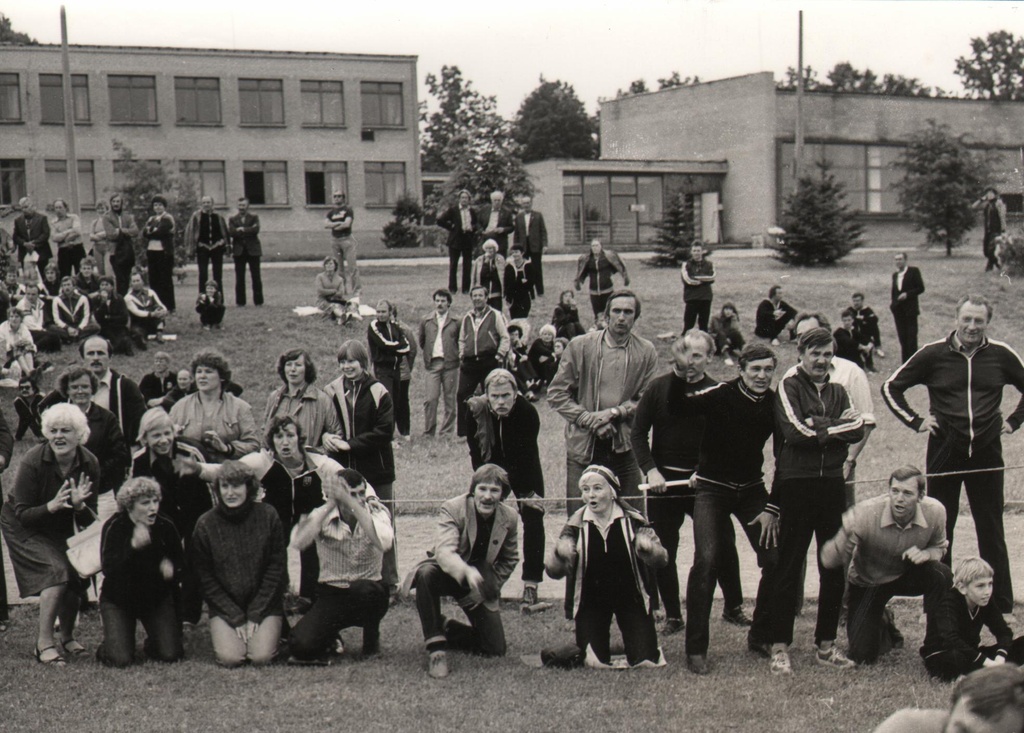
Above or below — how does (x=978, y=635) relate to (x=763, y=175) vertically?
below

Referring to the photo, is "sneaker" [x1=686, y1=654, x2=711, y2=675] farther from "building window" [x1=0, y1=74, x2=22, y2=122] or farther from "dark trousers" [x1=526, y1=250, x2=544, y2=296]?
"building window" [x1=0, y1=74, x2=22, y2=122]

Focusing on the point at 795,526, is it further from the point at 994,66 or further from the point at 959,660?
the point at 994,66

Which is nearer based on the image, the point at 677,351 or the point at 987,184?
the point at 677,351

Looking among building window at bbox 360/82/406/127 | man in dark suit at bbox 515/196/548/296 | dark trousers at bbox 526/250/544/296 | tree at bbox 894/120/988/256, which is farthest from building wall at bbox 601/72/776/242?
man in dark suit at bbox 515/196/548/296

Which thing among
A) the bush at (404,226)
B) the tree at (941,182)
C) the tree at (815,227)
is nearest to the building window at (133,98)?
the bush at (404,226)

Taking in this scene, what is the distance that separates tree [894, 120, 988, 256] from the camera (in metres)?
34.2

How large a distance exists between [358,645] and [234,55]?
4178cm

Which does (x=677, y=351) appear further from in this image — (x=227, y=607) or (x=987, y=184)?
(x=987, y=184)

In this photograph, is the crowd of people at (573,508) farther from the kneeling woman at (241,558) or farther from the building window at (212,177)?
the building window at (212,177)

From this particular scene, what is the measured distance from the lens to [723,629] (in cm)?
798

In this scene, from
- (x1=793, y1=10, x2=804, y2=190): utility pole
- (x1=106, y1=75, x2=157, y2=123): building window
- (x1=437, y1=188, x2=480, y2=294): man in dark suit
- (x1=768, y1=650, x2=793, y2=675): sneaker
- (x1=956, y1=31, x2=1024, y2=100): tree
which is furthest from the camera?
(x1=956, y1=31, x2=1024, y2=100): tree

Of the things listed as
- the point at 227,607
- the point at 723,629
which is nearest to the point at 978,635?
the point at 723,629

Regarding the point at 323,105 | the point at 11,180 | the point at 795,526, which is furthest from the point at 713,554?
the point at 323,105

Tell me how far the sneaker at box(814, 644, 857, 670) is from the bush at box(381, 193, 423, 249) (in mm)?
37247
